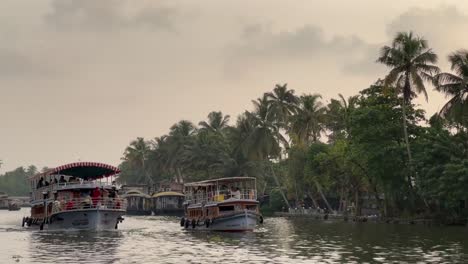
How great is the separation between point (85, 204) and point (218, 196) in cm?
1081

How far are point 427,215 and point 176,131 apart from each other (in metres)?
81.6

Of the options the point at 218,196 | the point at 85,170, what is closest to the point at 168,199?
the point at 85,170

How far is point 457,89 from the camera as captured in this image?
5672 centimetres

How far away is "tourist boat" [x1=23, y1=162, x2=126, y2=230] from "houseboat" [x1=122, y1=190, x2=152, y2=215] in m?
63.5

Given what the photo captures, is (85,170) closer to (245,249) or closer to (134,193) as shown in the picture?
(245,249)

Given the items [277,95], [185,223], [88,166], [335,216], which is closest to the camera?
[88,166]

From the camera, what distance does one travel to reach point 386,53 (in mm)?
63250

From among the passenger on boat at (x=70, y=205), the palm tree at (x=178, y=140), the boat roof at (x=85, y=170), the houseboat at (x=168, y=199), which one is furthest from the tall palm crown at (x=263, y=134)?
the passenger on boat at (x=70, y=205)

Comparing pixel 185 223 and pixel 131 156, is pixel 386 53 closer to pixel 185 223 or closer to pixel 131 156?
pixel 185 223

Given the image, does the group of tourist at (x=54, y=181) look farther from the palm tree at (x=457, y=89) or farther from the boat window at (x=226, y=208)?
the palm tree at (x=457, y=89)

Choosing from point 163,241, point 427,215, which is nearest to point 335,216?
point 427,215

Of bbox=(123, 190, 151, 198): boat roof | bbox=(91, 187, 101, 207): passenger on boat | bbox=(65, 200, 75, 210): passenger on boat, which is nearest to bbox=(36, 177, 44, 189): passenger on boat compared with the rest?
bbox=(91, 187, 101, 207): passenger on boat

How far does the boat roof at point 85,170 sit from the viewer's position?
52.9 metres

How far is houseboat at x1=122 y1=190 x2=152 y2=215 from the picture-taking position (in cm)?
12094
